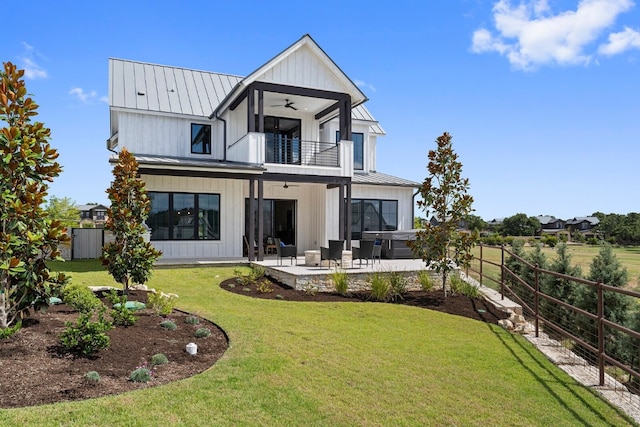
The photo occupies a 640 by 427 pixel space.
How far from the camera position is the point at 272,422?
369 centimetres

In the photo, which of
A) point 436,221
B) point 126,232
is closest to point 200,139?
point 126,232

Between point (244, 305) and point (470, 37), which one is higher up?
point (470, 37)

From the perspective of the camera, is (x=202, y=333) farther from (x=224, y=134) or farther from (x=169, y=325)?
(x=224, y=134)

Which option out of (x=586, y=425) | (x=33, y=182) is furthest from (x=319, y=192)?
(x=586, y=425)

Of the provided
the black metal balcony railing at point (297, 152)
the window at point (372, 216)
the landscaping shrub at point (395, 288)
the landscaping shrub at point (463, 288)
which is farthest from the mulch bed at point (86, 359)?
the window at point (372, 216)

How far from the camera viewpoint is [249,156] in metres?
15.1

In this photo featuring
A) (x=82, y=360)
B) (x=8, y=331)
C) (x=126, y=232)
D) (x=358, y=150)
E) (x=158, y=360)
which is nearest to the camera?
(x=82, y=360)

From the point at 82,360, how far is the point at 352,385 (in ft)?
9.71

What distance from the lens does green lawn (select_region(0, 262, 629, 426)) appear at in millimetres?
3742

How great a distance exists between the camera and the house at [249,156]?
15289 millimetres

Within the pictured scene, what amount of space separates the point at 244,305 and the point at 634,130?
26357 millimetres

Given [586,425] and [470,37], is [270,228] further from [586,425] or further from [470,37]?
[586,425]

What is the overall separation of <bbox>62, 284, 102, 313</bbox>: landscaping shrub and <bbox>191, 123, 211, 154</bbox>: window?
11.2 metres

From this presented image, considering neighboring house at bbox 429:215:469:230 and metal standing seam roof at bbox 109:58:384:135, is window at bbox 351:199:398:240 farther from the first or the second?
neighboring house at bbox 429:215:469:230
